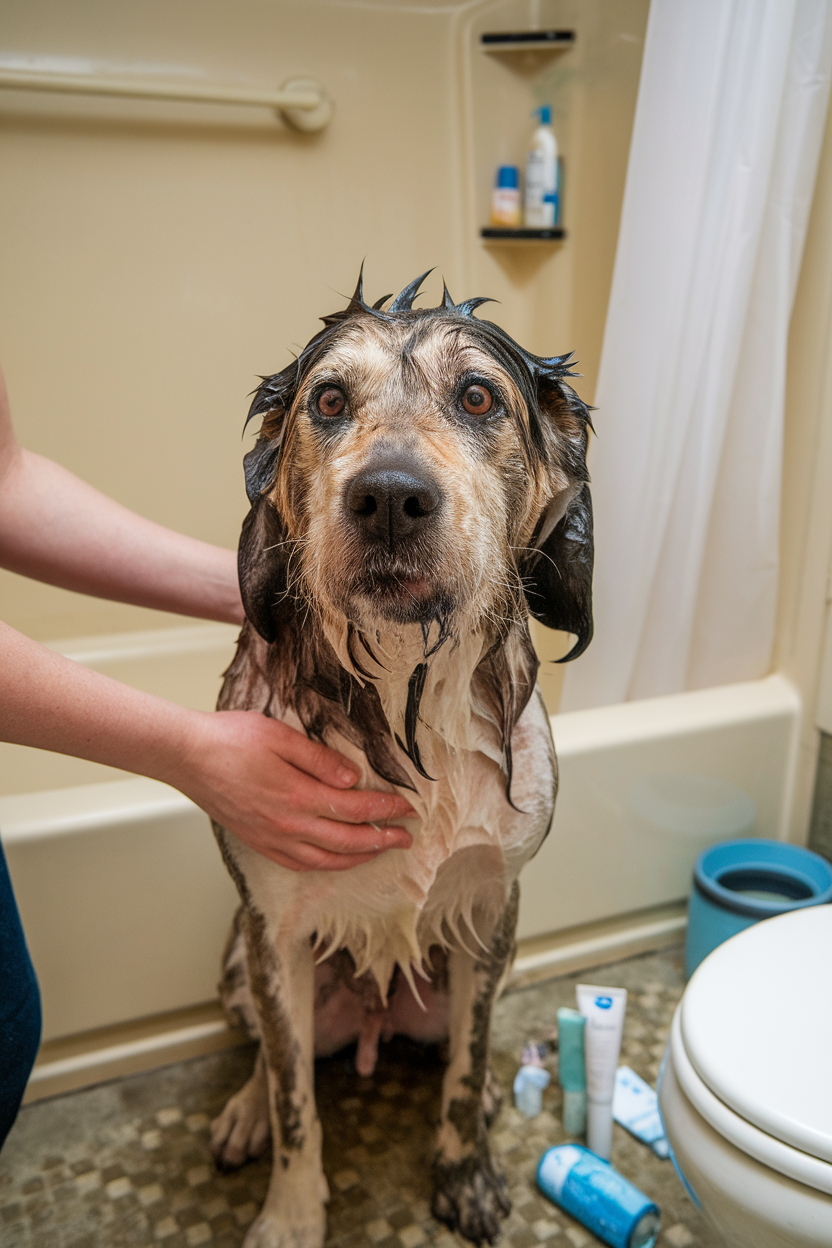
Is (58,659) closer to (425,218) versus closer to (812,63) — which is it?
(812,63)

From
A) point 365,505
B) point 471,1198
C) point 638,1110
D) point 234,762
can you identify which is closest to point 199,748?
point 234,762

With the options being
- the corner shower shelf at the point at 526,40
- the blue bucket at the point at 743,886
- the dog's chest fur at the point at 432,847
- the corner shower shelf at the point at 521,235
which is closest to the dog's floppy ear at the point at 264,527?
the dog's chest fur at the point at 432,847

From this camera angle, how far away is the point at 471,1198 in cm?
126

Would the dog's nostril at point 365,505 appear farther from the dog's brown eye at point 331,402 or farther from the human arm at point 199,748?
the human arm at point 199,748

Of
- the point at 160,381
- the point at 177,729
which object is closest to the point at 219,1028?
the point at 177,729

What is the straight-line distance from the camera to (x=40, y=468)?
3.93ft

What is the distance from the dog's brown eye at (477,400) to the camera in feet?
2.88

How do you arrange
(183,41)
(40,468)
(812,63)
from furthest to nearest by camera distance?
(183,41)
(812,63)
(40,468)

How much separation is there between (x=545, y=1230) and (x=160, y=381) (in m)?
1.99

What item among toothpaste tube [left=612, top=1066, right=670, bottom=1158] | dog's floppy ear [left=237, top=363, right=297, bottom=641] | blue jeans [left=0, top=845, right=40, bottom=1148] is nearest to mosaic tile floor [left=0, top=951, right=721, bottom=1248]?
toothpaste tube [left=612, top=1066, right=670, bottom=1158]

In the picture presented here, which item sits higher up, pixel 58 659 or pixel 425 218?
pixel 425 218

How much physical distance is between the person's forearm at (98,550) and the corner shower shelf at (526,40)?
1.81 metres

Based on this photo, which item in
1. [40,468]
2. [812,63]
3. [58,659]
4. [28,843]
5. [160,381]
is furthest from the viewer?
[160,381]

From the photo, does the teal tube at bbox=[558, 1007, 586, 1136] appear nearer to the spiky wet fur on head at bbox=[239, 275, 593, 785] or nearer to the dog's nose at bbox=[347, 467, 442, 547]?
the spiky wet fur on head at bbox=[239, 275, 593, 785]
